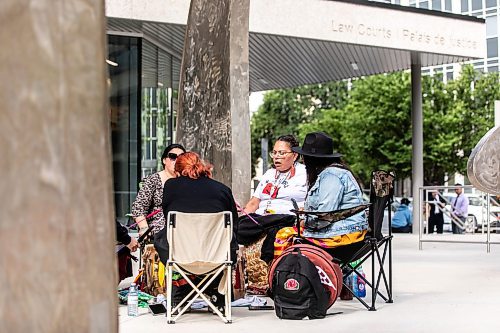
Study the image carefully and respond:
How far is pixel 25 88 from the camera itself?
95 cm

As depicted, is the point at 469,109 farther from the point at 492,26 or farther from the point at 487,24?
the point at 492,26

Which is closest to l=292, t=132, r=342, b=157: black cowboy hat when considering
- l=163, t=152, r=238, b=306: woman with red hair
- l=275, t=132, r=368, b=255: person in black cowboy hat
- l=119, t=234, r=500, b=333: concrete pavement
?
l=275, t=132, r=368, b=255: person in black cowboy hat

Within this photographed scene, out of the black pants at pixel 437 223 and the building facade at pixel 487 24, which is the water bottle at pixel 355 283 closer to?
the black pants at pixel 437 223

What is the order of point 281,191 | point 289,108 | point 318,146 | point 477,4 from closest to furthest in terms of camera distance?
1. point 318,146
2. point 281,191
3. point 289,108
4. point 477,4

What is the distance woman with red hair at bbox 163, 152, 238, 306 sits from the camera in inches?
279

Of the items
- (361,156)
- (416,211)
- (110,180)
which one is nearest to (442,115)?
(361,156)

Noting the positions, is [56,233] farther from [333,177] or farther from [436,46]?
[436,46]

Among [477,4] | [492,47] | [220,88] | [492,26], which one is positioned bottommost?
[220,88]

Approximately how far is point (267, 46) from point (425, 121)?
29.8m

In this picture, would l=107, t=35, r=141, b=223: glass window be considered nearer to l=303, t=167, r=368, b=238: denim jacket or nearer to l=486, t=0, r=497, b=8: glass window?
l=303, t=167, r=368, b=238: denim jacket

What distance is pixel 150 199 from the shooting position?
28.0ft

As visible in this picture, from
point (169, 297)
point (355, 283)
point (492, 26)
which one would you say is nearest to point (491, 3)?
point (492, 26)

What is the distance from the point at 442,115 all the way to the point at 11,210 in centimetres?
5006

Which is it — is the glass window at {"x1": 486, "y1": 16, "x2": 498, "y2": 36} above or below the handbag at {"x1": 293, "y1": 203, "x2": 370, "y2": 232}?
above
